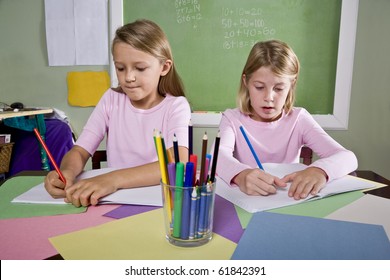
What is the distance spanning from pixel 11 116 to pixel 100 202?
4.87ft

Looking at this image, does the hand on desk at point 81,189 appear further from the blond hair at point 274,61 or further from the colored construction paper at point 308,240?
the blond hair at point 274,61

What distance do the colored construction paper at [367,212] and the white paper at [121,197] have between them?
31 cm

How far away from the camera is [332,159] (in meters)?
0.79

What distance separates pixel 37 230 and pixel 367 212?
0.53 metres

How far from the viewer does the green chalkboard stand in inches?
76.4

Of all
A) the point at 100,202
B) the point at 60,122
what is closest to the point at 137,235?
the point at 100,202

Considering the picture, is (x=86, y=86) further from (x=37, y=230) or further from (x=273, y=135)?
→ (x=37, y=230)

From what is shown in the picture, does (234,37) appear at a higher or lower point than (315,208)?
higher

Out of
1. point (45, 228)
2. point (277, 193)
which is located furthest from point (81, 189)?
point (277, 193)

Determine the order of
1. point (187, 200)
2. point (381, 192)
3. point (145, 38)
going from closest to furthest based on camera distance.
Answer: point (187, 200)
point (381, 192)
point (145, 38)

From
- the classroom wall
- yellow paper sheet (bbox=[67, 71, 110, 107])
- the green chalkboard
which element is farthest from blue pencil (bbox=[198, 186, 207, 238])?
yellow paper sheet (bbox=[67, 71, 110, 107])

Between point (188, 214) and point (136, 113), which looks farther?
point (136, 113)

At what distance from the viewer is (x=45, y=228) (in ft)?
1.66
